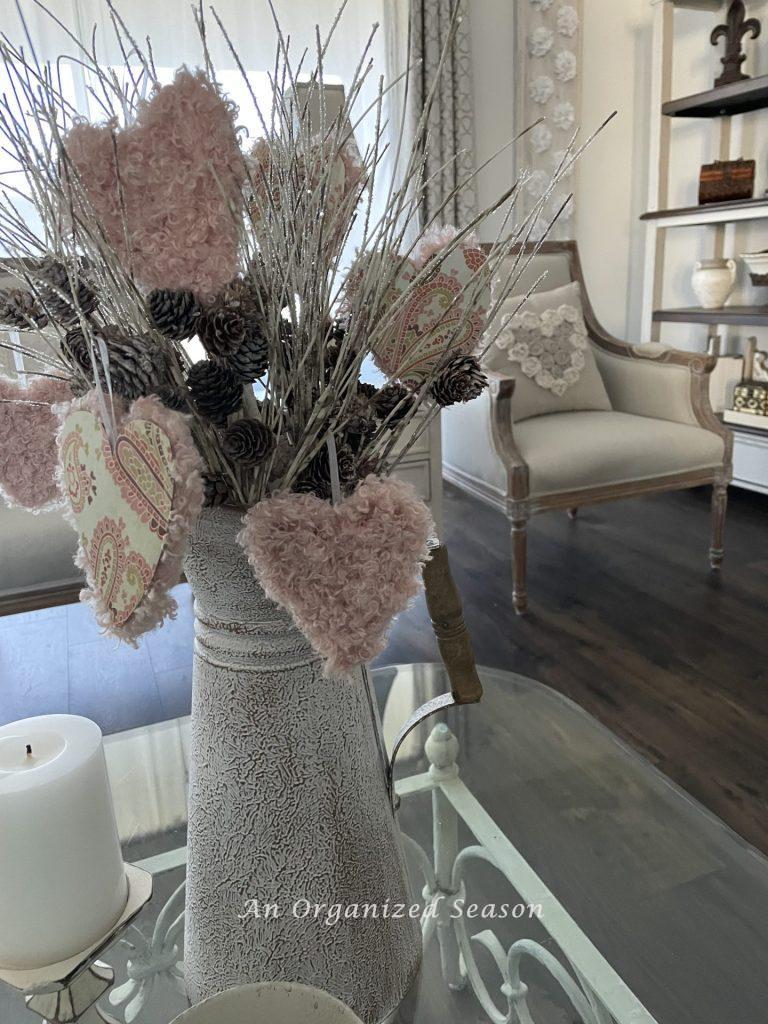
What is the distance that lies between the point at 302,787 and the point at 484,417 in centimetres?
191

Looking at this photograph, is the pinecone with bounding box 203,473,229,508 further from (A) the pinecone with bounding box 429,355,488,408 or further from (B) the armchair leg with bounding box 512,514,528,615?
(B) the armchair leg with bounding box 512,514,528,615

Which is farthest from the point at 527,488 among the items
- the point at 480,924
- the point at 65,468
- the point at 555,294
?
the point at 65,468

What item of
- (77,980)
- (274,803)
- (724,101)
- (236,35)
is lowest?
(77,980)

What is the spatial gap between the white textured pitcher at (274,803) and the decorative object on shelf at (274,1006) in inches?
3.2

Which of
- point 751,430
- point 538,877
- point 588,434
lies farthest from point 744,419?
point 538,877

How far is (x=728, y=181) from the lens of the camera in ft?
10.3

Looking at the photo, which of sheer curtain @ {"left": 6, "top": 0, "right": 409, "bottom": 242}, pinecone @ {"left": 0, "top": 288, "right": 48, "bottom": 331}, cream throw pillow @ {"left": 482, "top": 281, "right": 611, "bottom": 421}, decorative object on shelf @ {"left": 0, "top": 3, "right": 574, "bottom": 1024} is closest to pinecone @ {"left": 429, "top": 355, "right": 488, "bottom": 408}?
decorative object on shelf @ {"left": 0, "top": 3, "right": 574, "bottom": 1024}

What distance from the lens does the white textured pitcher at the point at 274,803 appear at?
476 millimetres

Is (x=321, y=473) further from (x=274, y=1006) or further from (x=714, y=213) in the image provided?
(x=714, y=213)

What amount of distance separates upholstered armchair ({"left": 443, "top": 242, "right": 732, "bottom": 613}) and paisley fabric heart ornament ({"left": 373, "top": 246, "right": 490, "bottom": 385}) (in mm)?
1711

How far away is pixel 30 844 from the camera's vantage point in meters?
0.44

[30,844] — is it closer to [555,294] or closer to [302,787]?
[302,787]

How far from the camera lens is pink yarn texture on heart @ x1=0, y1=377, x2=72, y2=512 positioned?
0.50m

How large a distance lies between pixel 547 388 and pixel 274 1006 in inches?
90.9
